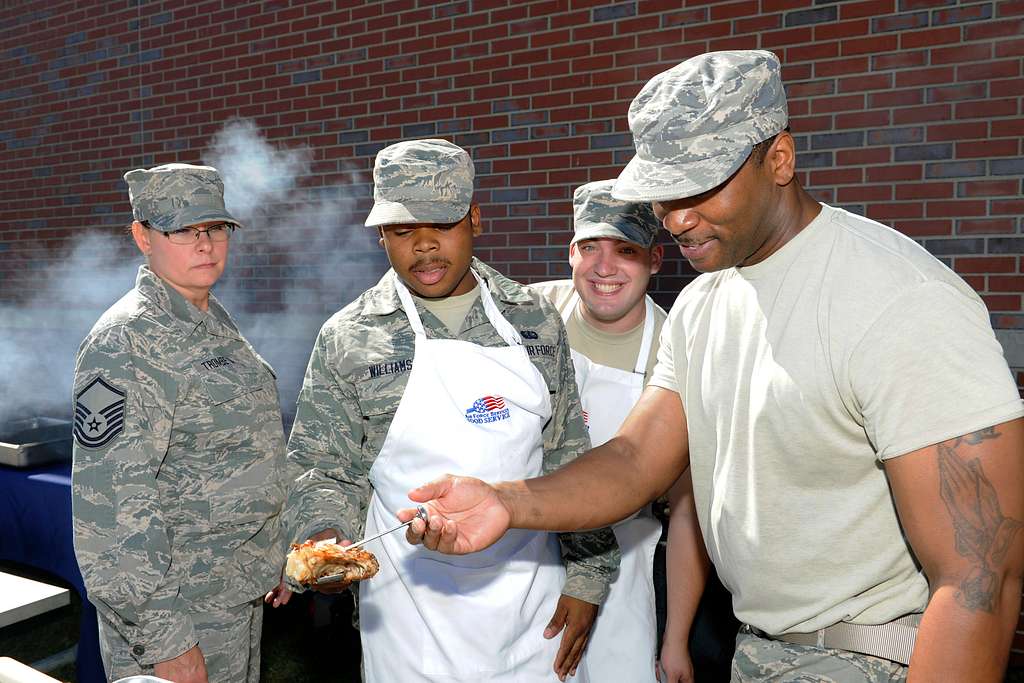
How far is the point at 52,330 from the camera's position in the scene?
23.6ft

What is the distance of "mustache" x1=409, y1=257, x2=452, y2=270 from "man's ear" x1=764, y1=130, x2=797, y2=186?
966 mm

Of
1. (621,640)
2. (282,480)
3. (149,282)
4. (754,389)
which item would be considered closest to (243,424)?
(282,480)

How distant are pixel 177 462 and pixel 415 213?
112cm

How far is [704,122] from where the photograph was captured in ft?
5.17

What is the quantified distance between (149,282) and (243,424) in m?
0.55

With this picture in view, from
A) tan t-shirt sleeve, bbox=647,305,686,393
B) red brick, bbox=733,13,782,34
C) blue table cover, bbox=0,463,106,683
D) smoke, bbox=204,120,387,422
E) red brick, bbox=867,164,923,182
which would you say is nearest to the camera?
tan t-shirt sleeve, bbox=647,305,686,393

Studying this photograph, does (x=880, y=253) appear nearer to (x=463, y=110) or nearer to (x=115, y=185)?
(x=463, y=110)

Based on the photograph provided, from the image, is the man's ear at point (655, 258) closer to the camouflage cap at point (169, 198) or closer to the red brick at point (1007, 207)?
the camouflage cap at point (169, 198)

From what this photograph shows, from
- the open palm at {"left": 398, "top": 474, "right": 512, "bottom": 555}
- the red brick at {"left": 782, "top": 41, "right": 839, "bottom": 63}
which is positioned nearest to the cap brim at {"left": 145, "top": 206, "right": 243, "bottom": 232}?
the open palm at {"left": 398, "top": 474, "right": 512, "bottom": 555}

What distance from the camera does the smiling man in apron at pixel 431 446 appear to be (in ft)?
7.13

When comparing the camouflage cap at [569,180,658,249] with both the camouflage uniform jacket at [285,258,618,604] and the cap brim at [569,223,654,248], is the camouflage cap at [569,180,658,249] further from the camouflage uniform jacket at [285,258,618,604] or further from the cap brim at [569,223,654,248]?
the camouflage uniform jacket at [285,258,618,604]

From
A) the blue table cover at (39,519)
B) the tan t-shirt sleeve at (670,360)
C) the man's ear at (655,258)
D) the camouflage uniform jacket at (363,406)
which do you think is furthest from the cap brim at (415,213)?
the blue table cover at (39,519)

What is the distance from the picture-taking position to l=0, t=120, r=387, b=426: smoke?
5668 millimetres

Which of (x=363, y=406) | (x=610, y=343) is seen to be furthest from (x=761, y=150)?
(x=610, y=343)
